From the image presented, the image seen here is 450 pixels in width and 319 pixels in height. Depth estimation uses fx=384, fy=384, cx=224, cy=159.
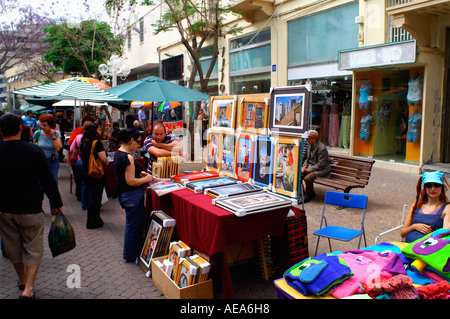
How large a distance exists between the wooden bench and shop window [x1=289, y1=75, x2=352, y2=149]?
4606mm

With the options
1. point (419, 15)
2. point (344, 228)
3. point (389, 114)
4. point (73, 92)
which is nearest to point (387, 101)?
point (389, 114)

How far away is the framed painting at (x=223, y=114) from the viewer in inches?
195

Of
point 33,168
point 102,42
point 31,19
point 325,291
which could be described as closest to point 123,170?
point 33,168

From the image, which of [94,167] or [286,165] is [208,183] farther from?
[94,167]

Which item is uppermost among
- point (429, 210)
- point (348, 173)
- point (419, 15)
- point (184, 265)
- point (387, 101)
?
point (419, 15)

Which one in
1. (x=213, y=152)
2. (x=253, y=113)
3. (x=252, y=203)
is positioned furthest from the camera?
(x=213, y=152)

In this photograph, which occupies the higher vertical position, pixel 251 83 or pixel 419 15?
pixel 419 15

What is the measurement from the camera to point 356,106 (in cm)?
1202

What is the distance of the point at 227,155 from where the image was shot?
5109mm

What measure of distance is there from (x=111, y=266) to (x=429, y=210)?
149 inches

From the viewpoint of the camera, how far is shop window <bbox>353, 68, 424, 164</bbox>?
34.6ft
